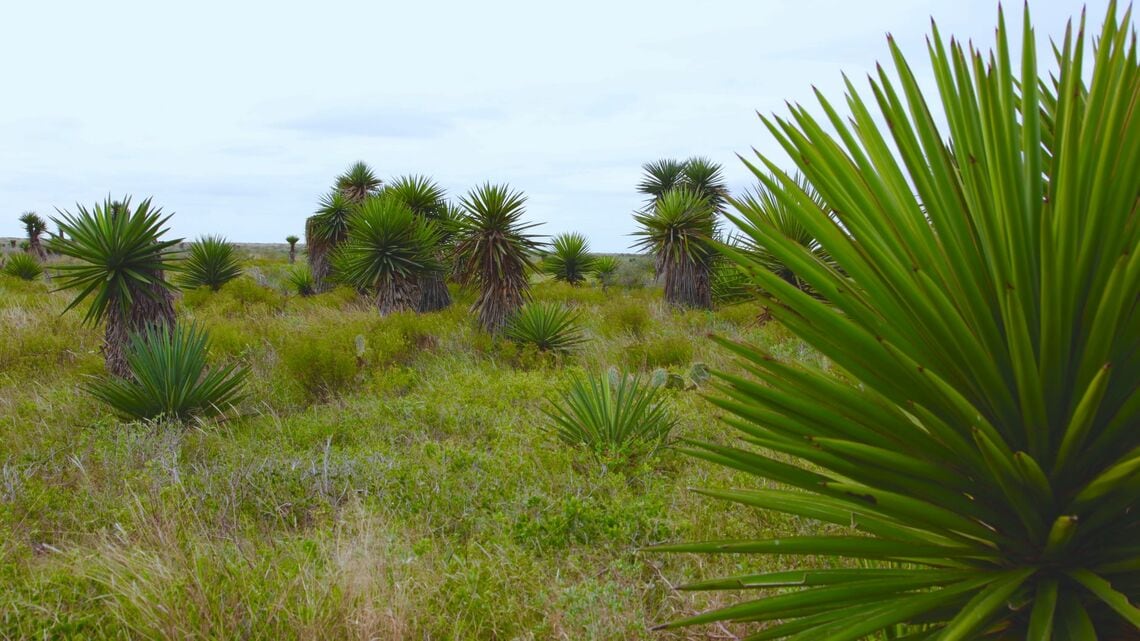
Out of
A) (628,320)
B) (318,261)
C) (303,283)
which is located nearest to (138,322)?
(628,320)

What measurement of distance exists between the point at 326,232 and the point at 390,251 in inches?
231

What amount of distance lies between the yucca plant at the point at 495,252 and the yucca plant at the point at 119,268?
431 centimetres

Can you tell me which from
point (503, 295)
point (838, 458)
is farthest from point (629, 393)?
point (503, 295)

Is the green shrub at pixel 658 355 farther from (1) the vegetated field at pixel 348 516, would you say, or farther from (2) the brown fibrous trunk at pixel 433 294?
(2) the brown fibrous trunk at pixel 433 294

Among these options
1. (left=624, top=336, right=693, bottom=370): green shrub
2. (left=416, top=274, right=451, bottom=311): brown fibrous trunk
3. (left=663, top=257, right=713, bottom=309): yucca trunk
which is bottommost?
(left=624, top=336, right=693, bottom=370): green shrub

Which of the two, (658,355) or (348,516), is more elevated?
(658,355)

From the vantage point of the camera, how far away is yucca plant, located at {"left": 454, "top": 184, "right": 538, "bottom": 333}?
11.1m

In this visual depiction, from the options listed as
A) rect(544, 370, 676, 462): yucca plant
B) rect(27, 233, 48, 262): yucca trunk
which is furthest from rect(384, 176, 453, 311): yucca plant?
rect(27, 233, 48, 262): yucca trunk

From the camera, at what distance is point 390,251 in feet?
40.2

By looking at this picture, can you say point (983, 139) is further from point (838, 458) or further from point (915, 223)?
point (838, 458)

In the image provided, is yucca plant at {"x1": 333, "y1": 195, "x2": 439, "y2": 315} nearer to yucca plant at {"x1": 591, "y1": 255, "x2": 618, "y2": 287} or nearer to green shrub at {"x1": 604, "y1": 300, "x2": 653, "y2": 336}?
green shrub at {"x1": 604, "y1": 300, "x2": 653, "y2": 336}

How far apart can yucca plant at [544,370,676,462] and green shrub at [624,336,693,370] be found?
12.6ft

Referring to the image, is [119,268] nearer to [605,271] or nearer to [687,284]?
[687,284]

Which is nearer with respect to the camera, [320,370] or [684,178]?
[320,370]
